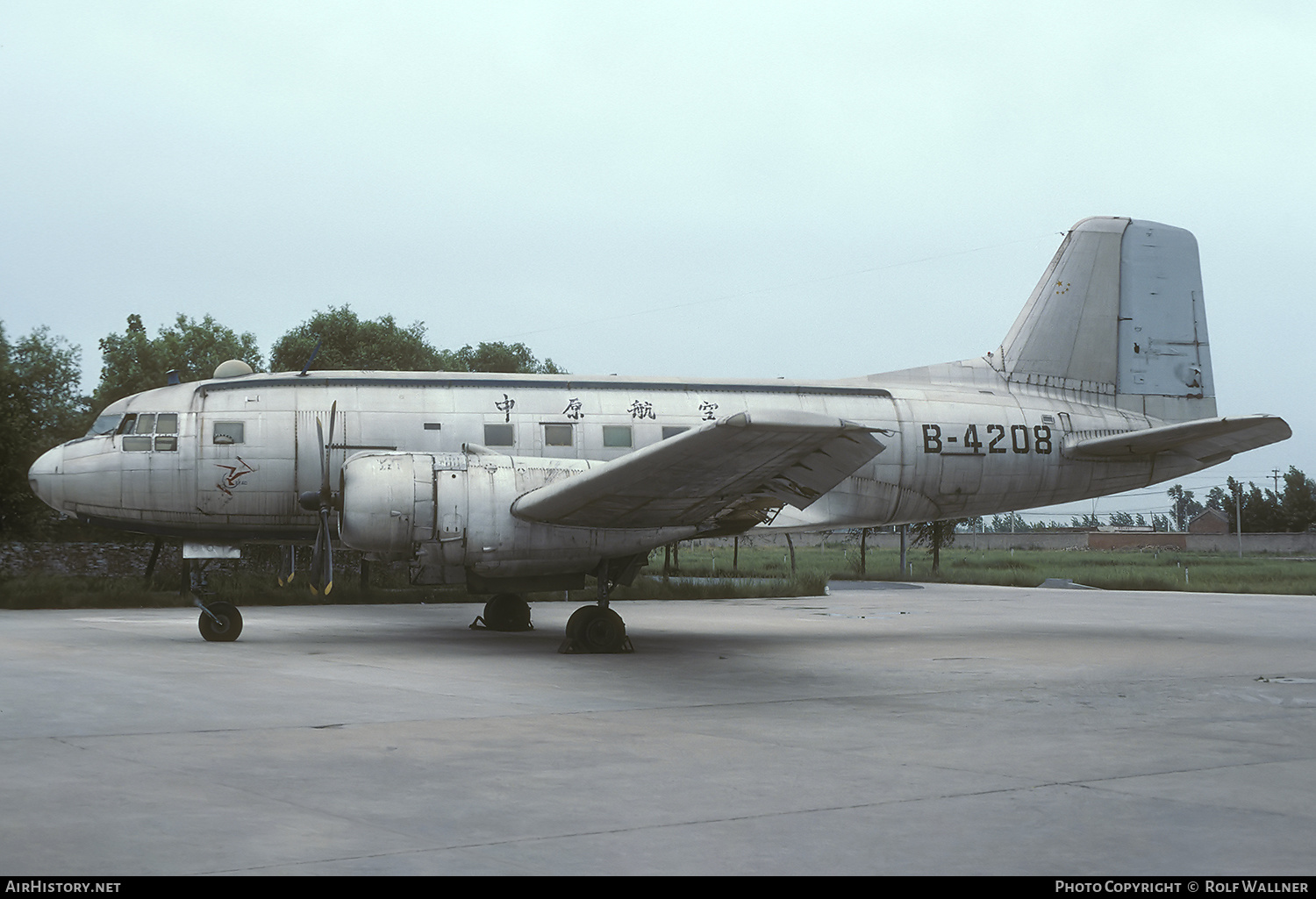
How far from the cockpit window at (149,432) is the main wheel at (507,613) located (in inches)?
228

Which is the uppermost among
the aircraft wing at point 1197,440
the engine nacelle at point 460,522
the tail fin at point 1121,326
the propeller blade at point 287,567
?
the tail fin at point 1121,326

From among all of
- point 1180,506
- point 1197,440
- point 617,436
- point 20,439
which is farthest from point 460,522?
point 1180,506

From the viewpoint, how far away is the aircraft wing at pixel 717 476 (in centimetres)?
1188

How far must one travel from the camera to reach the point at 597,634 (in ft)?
50.3

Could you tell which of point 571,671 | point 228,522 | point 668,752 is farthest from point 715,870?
point 228,522

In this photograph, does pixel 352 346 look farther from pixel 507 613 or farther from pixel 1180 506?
pixel 1180 506

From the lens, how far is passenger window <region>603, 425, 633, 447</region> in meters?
17.8

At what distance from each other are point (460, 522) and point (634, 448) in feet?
13.3

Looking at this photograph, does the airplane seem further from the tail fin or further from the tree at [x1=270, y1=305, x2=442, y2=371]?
the tree at [x1=270, y1=305, x2=442, y2=371]

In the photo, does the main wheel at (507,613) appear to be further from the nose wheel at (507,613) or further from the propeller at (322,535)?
the propeller at (322,535)

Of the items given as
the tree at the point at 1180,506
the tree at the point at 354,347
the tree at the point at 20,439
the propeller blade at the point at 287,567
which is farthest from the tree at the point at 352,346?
the tree at the point at 1180,506

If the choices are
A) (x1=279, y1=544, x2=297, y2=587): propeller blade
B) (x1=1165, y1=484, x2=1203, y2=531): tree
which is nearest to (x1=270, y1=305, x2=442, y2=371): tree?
(x1=279, y1=544, x2=297, y2=587): propeller blade
